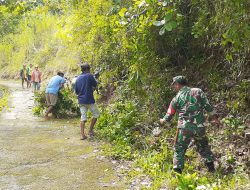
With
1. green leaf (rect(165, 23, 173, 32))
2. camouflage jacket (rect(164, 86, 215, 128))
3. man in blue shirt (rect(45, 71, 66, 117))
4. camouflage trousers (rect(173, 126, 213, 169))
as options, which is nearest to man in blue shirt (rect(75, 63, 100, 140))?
man in blue shirt (rect(45, 71, 66, 117))

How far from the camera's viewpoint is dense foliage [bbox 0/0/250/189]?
5.46 m

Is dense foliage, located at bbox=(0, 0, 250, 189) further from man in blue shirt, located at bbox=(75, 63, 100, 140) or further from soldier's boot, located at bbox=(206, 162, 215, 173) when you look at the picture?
man in blue shirt, located at bbox=(75, 63, 100, 140)

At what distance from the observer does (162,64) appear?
28.1ft

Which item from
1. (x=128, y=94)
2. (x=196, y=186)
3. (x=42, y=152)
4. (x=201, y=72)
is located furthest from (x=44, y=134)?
(x=196, y=186)

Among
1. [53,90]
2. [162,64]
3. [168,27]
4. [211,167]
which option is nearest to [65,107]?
[53,90]

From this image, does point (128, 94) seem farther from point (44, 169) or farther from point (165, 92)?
point (44, 169)

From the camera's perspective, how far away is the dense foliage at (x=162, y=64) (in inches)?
215

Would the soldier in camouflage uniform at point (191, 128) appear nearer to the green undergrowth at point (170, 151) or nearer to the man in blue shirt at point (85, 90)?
the green undergrowth at point (170, 151)

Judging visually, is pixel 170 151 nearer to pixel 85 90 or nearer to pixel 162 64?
pixel 162 64

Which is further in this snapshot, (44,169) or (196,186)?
(44,169)

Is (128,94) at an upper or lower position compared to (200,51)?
lower

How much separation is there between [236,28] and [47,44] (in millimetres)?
23485

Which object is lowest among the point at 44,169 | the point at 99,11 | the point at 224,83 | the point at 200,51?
the point at 44,169

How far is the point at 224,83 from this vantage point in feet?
24.6
